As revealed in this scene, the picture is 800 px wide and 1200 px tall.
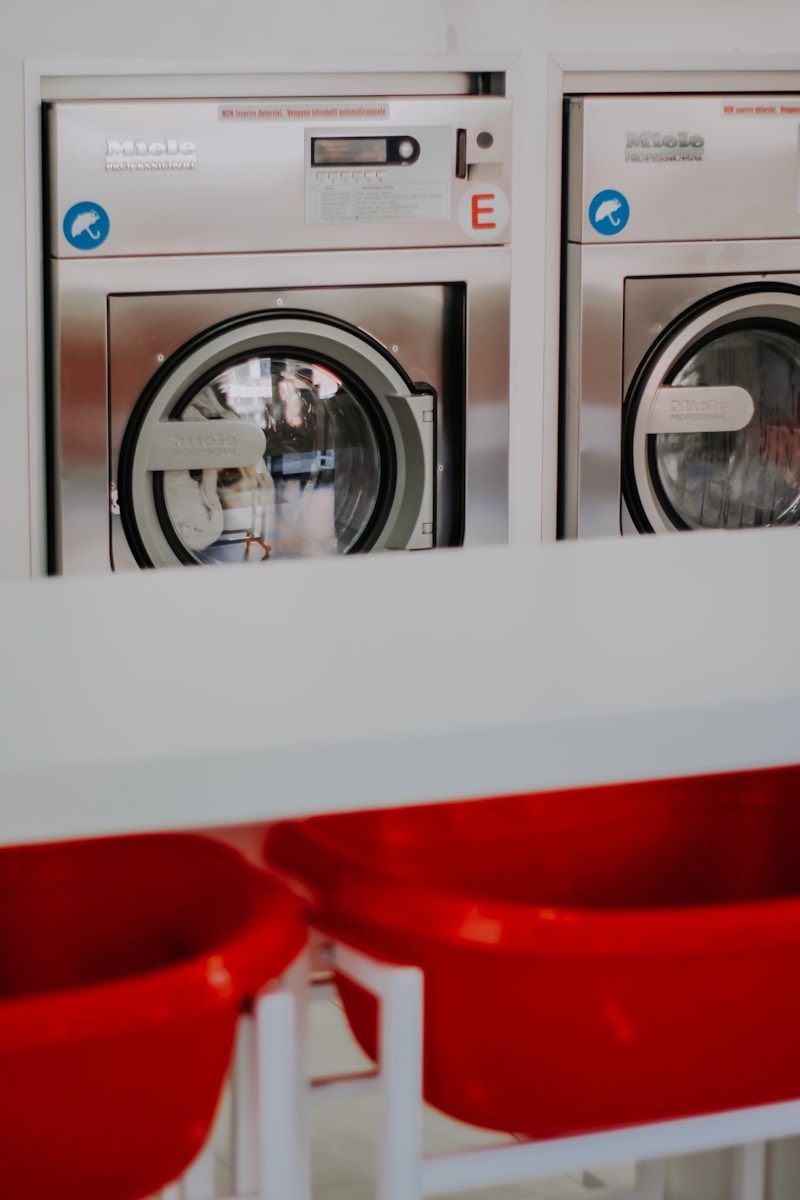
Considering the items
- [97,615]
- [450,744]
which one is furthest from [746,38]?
[450,744]

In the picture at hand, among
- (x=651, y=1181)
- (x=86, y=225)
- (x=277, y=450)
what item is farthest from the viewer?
(x=277, y=450)

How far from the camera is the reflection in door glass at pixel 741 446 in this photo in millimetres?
3270

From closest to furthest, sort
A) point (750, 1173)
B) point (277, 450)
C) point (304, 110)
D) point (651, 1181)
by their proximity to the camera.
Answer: point (750, 1173) < point (651, 1181) < point (304, 110) < point (277, 450)

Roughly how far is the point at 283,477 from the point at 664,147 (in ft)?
3.35

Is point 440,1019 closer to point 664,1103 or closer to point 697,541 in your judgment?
point 664,1103

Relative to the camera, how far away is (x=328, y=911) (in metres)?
0.90

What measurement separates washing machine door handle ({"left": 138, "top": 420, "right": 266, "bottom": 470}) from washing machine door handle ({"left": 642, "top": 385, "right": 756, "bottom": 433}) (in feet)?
2.75

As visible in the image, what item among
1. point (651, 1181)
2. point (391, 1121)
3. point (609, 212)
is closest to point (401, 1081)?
point (391, 1121)

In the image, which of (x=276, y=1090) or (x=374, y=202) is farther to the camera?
(x=374, y=202)

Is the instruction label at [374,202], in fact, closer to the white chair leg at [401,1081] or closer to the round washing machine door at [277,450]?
the round washing machine door at [277,450]

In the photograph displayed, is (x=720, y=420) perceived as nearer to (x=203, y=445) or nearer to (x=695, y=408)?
(x=695, y=408)

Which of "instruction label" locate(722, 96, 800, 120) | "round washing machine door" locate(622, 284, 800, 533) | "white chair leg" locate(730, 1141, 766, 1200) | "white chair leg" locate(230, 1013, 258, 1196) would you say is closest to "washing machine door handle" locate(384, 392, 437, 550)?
"round washing machine door" locate(622, 284, 800, 533)

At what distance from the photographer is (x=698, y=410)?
3.23 m

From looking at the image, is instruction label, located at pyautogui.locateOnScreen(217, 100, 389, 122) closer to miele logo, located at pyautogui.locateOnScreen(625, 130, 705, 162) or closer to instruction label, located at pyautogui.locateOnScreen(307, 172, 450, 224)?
instruction label, located at pyautogui.locateOnScreen(307, 172, 450, 224)
